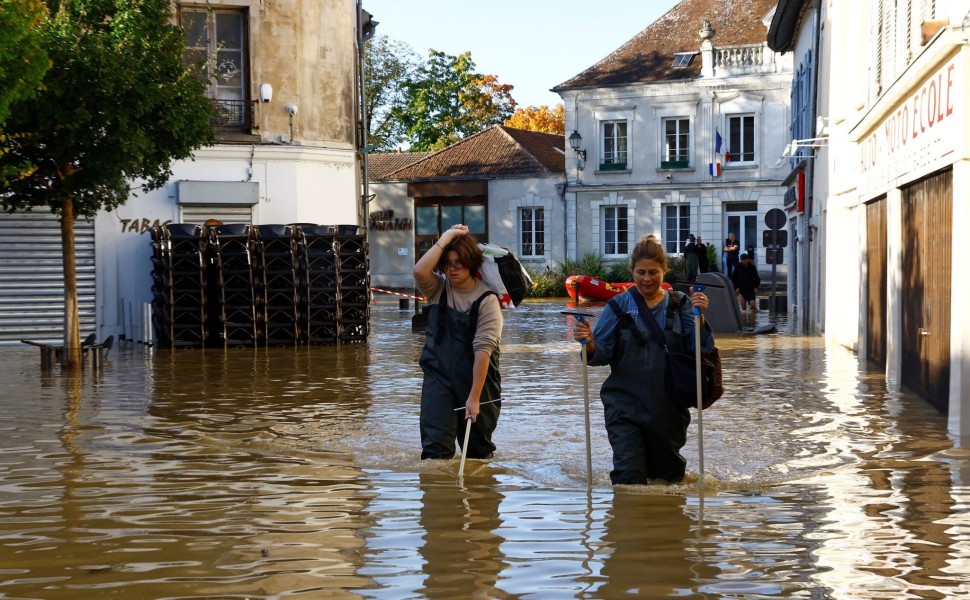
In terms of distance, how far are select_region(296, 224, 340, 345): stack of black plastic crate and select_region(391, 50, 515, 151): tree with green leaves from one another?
140ft

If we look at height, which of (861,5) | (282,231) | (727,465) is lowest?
(727,465)

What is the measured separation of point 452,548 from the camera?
6.37 metres

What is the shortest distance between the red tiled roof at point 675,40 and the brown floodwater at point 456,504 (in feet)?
117

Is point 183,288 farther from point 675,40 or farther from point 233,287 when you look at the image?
point 675,40

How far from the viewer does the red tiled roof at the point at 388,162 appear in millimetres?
55769

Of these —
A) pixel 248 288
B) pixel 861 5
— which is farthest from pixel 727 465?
pixel 248 288

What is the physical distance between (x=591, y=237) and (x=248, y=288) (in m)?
28.5

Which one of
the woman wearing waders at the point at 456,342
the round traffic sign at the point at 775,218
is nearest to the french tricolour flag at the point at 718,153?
the round traffic sign at the point at 775,218

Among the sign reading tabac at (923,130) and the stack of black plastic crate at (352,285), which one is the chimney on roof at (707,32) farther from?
the sign reading tabac at (923,130)

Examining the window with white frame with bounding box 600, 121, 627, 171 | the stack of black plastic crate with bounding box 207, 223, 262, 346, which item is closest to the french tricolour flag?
the window with white frame with bounding box 600, 121, 627, 171

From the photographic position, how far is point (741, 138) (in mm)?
47156

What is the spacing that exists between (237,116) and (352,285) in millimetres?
4771

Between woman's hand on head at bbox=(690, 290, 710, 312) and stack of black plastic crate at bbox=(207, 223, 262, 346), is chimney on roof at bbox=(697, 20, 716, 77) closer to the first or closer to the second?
stack of black plastic crate at bbox=(207, 223, 262, 346)

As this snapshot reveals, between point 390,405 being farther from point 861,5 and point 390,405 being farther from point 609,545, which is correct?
point 861,5
